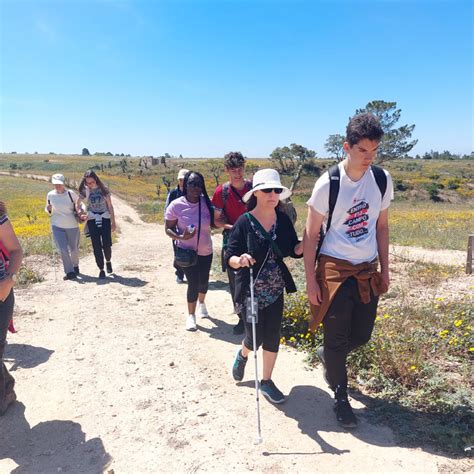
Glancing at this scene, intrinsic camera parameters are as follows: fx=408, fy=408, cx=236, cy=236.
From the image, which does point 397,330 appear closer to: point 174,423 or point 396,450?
point 396,450

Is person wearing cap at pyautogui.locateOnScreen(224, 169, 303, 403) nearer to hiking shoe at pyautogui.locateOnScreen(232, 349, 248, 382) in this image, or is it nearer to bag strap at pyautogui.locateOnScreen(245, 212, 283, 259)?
bag strap at pyautogui.locateOnScreen(245, 212, 283, 259)

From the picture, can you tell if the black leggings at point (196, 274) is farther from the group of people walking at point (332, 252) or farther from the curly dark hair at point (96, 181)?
the curly dark hair at point (96, 181)

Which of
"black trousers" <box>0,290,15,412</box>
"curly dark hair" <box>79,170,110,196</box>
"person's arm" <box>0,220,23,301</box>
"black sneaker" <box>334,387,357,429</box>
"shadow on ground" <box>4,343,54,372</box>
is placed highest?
"curly dark hair" <box>79,170,110,196</box>

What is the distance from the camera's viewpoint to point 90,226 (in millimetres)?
7570

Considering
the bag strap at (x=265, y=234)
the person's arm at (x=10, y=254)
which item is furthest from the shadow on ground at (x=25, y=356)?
the bag strap at (x=265, y=234)

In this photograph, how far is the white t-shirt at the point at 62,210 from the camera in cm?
745

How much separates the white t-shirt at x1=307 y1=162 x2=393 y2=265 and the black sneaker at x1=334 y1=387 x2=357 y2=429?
1078mm

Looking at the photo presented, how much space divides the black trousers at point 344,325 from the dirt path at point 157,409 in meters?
0.44

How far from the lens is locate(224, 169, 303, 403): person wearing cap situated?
3.26 meters

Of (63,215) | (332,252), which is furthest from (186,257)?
(63,215)

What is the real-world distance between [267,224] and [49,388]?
2.57 m

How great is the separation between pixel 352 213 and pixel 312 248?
0.39 metres

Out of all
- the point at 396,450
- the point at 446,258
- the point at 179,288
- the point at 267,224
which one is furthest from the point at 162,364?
the point at 446,258

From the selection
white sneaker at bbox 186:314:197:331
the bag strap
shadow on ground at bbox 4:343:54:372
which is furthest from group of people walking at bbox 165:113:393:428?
shadow on ground at bbox 4:343:54:372
